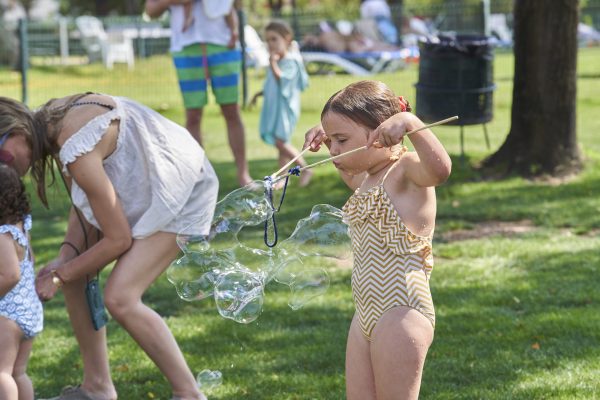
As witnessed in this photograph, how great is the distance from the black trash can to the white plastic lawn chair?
1115cm

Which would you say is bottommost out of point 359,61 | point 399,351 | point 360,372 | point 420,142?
point 359,61

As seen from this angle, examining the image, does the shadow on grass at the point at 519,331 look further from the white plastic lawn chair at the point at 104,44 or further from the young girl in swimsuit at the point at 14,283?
the white plastic lawn chair at the point at 104,44

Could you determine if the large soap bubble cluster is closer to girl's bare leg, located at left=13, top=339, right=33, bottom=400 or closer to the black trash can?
girl's bare leg, located at left=13, top=339, right=33, bottom=400

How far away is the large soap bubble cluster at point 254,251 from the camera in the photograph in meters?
3.70

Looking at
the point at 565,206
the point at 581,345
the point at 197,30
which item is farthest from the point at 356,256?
the point at 197,30

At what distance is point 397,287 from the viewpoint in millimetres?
3219

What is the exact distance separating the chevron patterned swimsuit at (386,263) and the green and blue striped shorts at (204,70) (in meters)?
5.50

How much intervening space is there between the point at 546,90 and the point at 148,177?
5.57m

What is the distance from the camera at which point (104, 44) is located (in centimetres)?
2284

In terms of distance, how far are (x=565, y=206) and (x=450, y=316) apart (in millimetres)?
2888

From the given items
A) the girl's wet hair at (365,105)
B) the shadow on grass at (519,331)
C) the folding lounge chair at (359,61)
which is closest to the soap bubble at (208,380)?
the shadow on grass at (519,331)

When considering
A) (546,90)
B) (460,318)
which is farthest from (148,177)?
(546,90)

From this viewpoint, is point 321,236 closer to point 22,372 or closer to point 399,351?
point 399,351

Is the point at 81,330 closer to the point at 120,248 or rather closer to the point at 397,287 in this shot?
the point at 120,248
